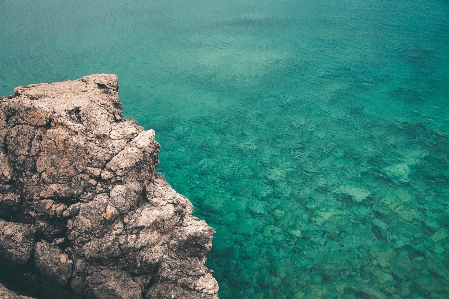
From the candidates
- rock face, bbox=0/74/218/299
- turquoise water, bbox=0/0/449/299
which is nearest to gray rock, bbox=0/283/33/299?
rock face, bbox=0/74/218/299

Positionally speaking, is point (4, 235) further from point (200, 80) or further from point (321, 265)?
point (200, 80)

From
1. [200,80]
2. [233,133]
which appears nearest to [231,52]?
[200,80]

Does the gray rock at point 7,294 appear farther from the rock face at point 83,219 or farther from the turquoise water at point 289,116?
the turquoise water at point 289,116

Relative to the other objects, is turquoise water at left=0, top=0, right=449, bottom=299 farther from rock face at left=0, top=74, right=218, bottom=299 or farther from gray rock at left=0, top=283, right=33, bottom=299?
gray rock at left=0, top=283, right=33, bottom=299

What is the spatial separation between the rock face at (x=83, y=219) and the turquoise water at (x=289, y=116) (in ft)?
6.01

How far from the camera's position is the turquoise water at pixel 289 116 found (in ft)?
18.8

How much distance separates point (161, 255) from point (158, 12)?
16407 mm

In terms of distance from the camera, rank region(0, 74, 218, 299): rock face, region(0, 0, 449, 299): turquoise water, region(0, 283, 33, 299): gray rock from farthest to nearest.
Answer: region(0, 0, 449, 299): turquoise water, region(0, 74, 218, 299): rock face, region(0, 283, 33, 299): gray rock

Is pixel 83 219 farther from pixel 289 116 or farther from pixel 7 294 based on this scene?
pixel 289 116

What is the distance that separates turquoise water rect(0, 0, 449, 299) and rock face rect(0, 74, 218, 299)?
183 centimetres

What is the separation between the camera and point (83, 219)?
367 centimetres

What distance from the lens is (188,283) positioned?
12.4ft

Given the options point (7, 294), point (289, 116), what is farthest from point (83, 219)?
point (289, 116)

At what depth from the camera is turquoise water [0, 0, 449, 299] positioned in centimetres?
573
